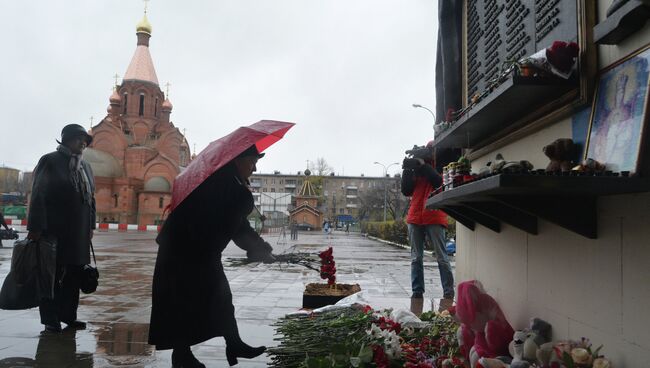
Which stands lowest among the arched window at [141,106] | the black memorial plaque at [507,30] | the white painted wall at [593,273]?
the white painted wall at [593,273]

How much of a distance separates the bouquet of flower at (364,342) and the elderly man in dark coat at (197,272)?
1.36ft

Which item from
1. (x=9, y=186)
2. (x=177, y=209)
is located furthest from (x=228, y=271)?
(x=9, y=186)

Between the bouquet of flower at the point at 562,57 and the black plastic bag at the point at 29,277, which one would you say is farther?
the black plastic bag at the point at 29,277

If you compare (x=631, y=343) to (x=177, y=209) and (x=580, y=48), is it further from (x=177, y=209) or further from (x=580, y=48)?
(x=177, y=209)

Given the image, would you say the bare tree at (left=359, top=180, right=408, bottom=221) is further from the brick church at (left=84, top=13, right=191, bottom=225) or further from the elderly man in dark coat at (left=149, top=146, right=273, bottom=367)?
the elderly man in dark coat at (left=149, top=146, right=273, bottom=367)

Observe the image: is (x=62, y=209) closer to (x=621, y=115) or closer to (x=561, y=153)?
(x=561, y=153)

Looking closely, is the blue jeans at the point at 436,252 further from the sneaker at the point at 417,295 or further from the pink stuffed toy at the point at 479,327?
the pink stuffed toy at the point at 479,327

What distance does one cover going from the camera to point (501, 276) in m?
3.64

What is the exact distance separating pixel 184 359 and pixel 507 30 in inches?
131

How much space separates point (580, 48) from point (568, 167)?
654mm

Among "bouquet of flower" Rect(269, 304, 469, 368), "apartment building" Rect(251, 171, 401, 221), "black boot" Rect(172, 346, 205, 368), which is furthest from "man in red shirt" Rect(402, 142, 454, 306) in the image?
"apartment building" Rect(251, 171, 401, 221)

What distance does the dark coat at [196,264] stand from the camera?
3.38 metres

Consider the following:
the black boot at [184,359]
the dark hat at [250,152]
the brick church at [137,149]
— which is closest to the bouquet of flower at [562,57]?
the dark hat at [250,152]

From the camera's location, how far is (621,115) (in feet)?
7.04
